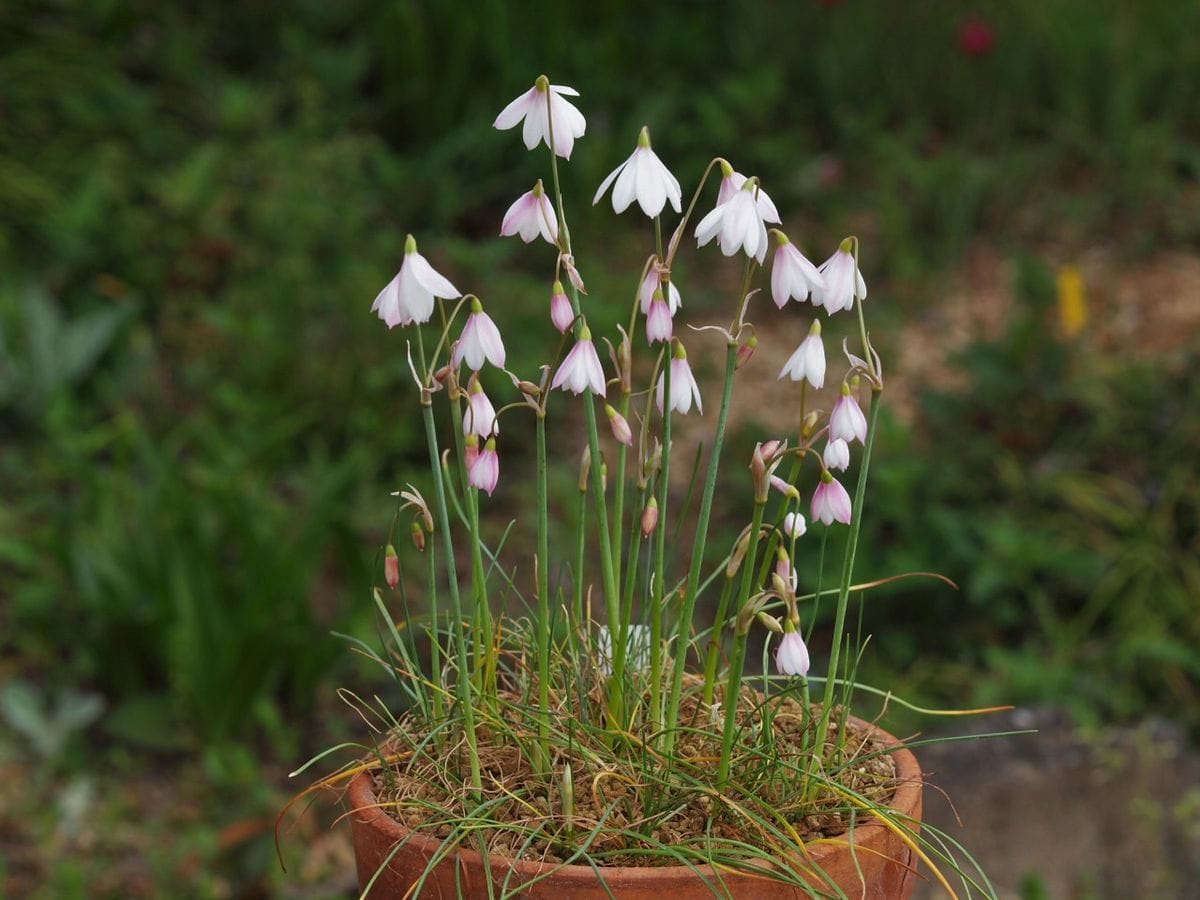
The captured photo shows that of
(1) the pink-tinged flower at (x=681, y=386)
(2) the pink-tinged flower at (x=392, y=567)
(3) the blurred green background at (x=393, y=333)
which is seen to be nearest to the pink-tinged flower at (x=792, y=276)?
(1) the pink-tinged flower at (x=681, y=386)

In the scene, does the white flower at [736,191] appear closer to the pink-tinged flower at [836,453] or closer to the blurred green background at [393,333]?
the pink-tinged flower at [836,453]

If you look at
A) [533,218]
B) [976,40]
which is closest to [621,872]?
[533,218]

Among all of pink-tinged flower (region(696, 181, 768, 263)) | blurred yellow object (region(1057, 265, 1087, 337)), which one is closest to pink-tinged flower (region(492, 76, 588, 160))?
pink-tinged flower (region(696, 181, 768, 263))

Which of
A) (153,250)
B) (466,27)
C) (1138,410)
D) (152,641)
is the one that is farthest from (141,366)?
A: (1138,410)

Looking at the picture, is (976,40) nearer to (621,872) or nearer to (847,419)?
(847,419)

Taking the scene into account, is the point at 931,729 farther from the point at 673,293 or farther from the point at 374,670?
the point at 673,293
